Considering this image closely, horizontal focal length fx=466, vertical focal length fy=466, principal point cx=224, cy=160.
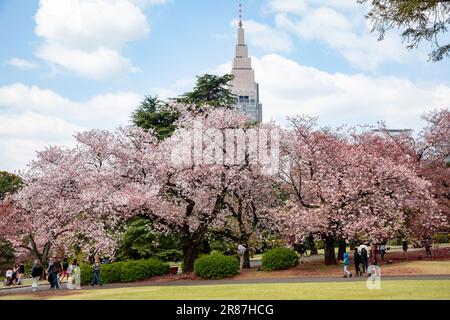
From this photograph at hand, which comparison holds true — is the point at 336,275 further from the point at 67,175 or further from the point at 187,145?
the point at 67,175

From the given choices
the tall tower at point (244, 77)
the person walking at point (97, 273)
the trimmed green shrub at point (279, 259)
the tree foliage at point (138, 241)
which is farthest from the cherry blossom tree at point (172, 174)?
the trimmed green shrub at point (279, 259)

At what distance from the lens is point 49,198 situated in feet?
105

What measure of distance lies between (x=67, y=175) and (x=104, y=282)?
301 inches

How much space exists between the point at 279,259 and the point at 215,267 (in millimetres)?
4229

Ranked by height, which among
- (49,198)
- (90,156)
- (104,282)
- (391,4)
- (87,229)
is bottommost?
(104,282)

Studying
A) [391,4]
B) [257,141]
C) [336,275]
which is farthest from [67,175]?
[391,4]

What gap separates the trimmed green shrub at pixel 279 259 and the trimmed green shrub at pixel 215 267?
2208 mm

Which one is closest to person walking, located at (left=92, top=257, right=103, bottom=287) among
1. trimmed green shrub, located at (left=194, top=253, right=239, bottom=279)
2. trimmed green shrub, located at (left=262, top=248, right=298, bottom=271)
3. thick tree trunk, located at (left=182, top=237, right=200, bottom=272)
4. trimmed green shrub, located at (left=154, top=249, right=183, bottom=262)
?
trimmed green shrub, located at (left=194, top=253, right=239, bottom=279)

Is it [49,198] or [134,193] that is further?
[49,198]

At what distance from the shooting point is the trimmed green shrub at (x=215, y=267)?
28.7m

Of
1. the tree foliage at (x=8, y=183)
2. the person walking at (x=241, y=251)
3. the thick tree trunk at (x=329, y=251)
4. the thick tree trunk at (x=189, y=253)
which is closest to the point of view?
the thick tree trunk at (x=329, y=251)

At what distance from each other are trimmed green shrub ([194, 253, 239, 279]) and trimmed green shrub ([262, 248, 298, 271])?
2208 mm

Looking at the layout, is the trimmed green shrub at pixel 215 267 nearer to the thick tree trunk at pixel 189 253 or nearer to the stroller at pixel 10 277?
the thick tree trunk at pixel 189 253

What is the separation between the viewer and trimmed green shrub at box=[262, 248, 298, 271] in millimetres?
29828
